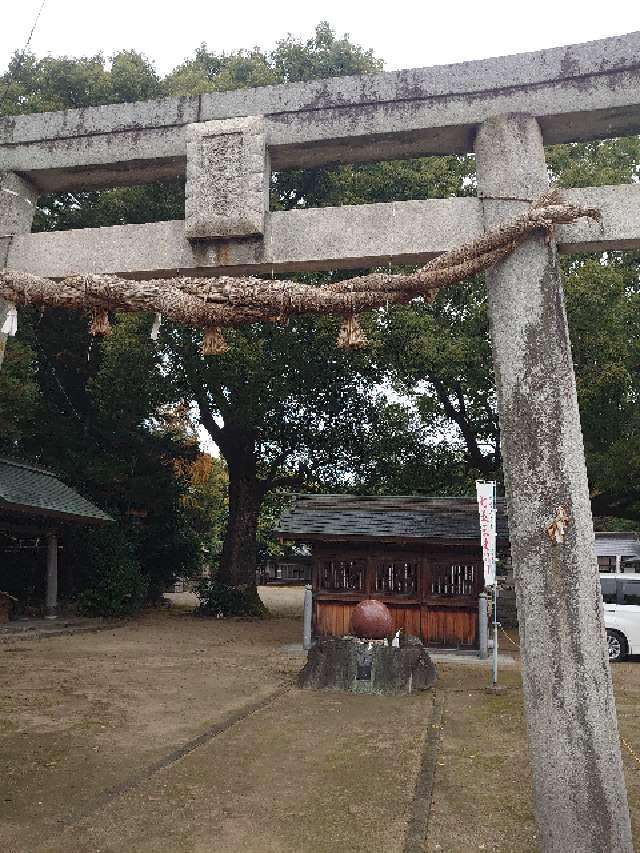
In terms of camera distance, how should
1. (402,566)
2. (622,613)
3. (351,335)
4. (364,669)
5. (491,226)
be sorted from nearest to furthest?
(351,335) < (491,226) < (364,669) < (622,613) < (402,566)

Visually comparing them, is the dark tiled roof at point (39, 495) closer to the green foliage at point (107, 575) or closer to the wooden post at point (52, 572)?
the wooden post at point (52, 572)

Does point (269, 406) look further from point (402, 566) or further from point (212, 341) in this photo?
point (212, 341)

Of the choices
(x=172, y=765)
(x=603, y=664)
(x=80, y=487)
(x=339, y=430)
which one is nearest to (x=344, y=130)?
(x=603, y=664)

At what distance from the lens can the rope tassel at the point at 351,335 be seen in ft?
13.8

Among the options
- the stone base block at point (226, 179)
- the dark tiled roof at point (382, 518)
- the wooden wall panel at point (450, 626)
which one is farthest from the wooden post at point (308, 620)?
the stone base block at point (226, 179)

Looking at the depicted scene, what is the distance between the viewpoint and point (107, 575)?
22.2m

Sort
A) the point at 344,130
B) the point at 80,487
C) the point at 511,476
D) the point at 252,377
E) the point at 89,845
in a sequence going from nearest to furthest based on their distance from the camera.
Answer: the point at 511,476 → the point at 89,845 → the point at 344,130 → the point at 252,377 → the point at 80,487

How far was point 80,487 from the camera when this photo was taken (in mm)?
24594

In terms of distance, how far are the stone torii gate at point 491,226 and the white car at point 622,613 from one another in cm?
1175

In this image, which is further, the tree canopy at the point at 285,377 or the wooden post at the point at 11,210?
the tree canopy at the point at 285,377

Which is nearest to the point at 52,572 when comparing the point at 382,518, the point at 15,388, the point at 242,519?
the point at 15,388

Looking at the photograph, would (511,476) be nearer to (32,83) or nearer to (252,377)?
(252,377)

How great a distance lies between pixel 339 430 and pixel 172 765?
690 inches

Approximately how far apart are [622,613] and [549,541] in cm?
1216
